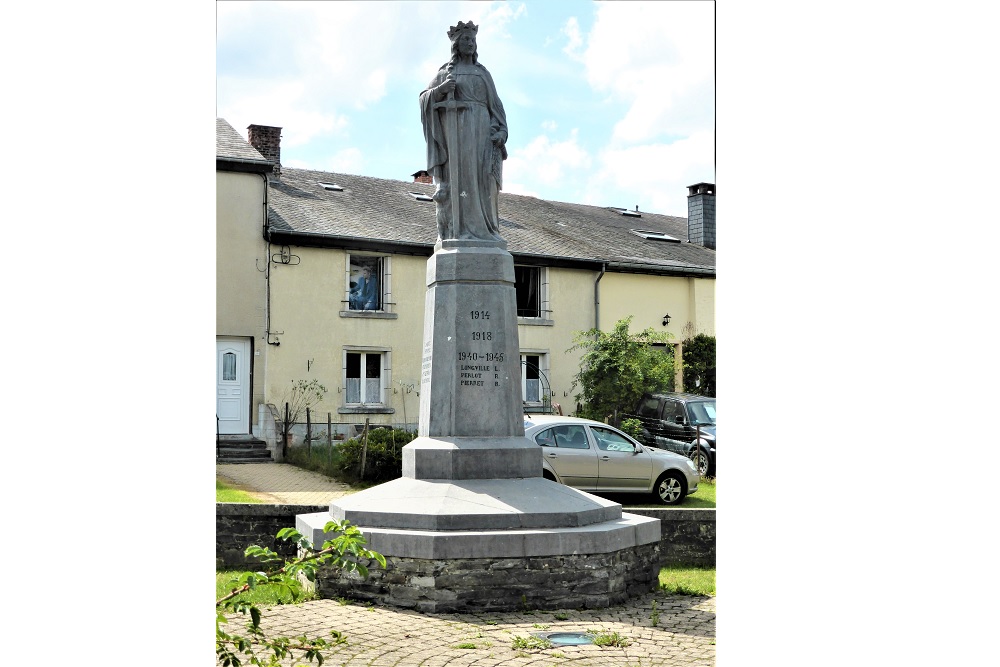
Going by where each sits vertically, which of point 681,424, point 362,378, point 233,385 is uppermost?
point 362,378

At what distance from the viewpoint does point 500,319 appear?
26.0 feet

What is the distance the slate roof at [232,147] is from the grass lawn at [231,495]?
7120 mm

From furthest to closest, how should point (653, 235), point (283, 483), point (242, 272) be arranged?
point (653, 235)
point (242, 272)
point (283, 483)

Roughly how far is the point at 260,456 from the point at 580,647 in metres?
13.4

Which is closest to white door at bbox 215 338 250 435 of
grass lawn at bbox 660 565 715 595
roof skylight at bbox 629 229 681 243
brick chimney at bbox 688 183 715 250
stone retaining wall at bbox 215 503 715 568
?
stone retaining wall at bbox 215 503 715 568

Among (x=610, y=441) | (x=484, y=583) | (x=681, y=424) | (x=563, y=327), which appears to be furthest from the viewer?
(x=563, y=327)

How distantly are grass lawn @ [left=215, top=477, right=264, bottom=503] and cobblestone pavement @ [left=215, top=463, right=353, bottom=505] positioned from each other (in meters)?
0.21

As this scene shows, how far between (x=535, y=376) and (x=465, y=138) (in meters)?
13.2

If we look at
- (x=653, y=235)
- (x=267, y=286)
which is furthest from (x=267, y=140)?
(x=653, y=235)

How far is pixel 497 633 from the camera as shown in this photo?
19.6 feet

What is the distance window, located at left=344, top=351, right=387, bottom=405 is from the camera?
63.2ft

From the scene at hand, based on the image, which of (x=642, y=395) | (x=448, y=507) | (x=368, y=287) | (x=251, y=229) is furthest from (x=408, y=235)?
(x=448, y=507)

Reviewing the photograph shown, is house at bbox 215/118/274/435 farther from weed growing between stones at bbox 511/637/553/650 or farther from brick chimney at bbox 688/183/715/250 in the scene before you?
weed growing between stones at bbox 511/637/553/650

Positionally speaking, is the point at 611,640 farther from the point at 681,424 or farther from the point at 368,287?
the point at 368,287
